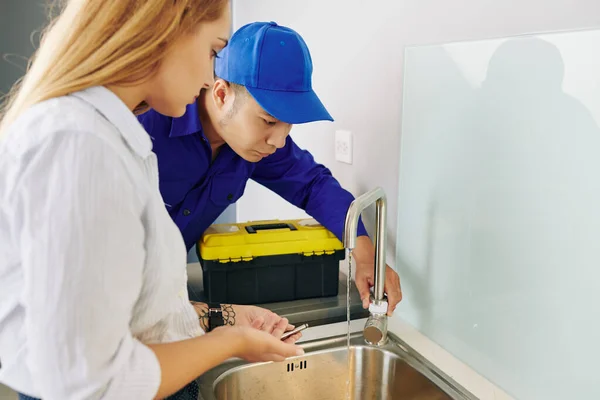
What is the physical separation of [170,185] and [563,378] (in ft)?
2.97

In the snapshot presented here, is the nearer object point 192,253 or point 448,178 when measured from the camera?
point 448,178

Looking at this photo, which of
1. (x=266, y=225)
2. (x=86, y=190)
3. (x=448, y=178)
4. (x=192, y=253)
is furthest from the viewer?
(x=192, y=253)

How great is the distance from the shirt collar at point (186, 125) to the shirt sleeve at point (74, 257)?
702 mm

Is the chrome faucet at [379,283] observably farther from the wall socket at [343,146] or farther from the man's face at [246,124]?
the wall socket at [343,146]

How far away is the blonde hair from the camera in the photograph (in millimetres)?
542

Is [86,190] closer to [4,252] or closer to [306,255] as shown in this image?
[4,252]

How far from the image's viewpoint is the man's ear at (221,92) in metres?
1.13

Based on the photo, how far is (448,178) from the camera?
105cm

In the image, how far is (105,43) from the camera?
545mm

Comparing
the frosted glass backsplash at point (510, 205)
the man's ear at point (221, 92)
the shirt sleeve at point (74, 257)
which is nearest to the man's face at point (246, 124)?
the man's ear at point (221, 92)

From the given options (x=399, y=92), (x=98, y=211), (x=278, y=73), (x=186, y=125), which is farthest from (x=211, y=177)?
(x=98, y=211)

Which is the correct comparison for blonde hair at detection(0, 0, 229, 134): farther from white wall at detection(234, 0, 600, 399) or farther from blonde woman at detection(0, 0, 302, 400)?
white wall at detection(234, 0, 600, 399)

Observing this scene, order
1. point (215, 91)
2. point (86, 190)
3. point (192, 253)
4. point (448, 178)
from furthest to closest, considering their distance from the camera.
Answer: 1. point (192, 253)
2. point (215, 91)
3. point (448, 178)
4. point (86, 190)

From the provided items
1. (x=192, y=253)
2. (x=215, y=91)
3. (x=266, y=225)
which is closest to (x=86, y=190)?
(x=215, y=91)
